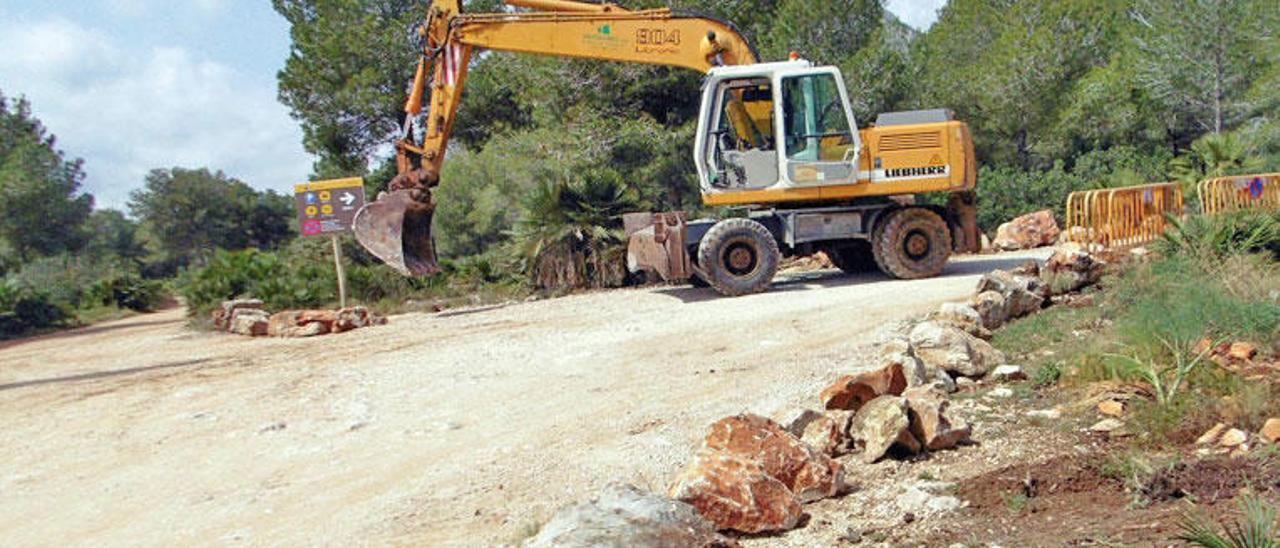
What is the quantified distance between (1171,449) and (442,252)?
2801 centimetres

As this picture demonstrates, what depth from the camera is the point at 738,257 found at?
13.4 metres

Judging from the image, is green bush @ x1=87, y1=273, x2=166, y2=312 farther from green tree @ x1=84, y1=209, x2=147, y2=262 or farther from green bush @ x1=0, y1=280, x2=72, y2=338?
green tree @ x1=84, y1=209, x2=147, y2=262

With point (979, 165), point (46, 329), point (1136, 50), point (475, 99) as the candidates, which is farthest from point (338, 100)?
point (1136, 50)

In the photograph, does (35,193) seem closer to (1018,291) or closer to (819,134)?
(819,134)

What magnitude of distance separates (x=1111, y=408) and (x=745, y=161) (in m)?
8.19

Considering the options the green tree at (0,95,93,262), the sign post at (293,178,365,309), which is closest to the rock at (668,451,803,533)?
the sign post at (293,178,365,309)

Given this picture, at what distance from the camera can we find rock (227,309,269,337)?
13805 mm

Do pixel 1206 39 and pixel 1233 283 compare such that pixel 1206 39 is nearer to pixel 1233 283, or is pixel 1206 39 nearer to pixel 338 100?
pixel 1233 283

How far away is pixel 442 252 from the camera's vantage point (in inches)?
1243

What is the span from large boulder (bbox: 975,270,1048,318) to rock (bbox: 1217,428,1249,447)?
439cm

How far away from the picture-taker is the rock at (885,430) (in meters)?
5.49

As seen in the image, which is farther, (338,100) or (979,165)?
(338,100)

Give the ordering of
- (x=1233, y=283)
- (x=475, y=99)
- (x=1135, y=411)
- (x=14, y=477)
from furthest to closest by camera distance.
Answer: (x=475, y=99) → (x=1233, y=283) → (x=14, y=477) → (x=1135, y=411)

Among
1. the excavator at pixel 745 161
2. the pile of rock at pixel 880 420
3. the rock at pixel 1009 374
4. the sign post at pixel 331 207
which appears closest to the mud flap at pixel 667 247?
the excavator at pixel 745 161
